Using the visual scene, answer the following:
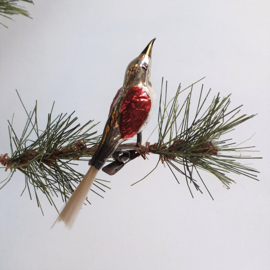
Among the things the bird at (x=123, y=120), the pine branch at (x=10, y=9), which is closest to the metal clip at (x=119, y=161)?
the bird at (x=123, y=120)

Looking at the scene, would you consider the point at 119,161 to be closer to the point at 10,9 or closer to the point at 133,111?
the point at 133,111

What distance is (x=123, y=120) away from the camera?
0.29 meters

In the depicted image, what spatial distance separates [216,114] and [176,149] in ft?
0.17

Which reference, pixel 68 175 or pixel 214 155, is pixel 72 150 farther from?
pixel 214 155

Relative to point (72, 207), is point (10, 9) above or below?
above

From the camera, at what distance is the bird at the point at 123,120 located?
27 centimetres

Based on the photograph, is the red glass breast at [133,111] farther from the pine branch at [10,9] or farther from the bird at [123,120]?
the pine branch at [10,9]

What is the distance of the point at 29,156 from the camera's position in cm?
32

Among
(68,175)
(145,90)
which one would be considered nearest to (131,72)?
(145,90)

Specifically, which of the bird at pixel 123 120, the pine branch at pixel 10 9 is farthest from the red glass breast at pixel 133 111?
the pine branch at pixel 10 9

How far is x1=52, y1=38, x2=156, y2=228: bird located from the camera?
0.27 meters

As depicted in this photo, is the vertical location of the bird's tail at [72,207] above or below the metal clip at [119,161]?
below

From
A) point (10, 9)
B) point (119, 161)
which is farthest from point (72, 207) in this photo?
point (10, 9)

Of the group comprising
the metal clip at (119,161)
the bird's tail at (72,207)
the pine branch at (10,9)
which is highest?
the pine branch at (10,9)
